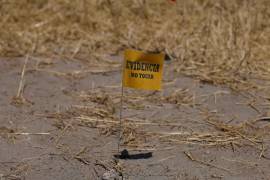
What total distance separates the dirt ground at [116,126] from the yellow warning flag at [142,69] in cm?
45

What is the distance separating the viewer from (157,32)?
18.4 ft

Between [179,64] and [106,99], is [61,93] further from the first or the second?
[179,64]

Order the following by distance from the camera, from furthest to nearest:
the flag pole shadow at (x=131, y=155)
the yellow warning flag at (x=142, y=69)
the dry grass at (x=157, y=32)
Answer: the dry grass at (x=157, y=32) < the flag pole shadow at (x=131, y=155) < the yellow warning flag at (x=142, y=69)

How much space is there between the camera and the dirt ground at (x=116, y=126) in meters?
3.27

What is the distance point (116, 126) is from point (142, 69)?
68 centimetres

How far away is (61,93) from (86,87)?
226mm

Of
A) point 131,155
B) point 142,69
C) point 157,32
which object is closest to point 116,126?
point 131,155

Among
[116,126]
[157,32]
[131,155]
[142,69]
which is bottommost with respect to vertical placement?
[131,155]

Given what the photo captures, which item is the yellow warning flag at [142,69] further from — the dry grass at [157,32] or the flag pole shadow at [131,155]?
the dry grass at [157,32]

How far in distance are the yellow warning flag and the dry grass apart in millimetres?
1526

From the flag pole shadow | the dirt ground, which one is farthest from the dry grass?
the flag pole shadow

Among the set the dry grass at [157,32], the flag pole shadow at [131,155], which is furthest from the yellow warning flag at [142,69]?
the dry grass at [157,32]

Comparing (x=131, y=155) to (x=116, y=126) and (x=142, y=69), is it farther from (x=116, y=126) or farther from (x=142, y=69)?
(x=142, y=69)

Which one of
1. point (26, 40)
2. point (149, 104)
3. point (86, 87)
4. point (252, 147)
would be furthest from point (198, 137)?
point (26, 40)
